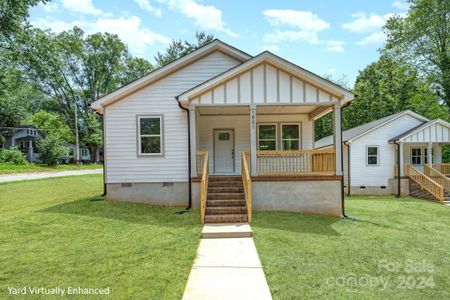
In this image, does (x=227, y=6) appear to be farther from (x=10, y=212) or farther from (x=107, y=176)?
(x=10, y=212)

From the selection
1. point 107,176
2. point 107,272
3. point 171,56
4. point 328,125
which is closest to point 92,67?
point 171,56

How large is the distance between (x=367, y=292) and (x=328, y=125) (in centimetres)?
3436

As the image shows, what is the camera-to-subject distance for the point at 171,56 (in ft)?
120

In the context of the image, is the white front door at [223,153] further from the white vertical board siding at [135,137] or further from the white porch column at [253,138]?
the white porch column at [253,138]

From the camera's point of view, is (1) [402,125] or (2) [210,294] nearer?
(2) [210,294]

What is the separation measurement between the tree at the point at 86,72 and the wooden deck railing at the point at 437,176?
3833 cm

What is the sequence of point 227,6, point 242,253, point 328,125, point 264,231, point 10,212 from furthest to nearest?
point 328,125 → point 227,6 → point 10,212 → point 264,231 → point 242,253

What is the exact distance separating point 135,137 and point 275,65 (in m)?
5.70

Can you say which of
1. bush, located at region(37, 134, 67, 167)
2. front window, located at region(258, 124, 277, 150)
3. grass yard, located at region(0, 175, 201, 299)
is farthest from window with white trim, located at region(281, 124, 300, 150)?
bush, located at region(37, 134, 67, 167)

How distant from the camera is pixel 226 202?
9234 millimetres

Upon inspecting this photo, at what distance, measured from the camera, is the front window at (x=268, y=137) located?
43.0 ft

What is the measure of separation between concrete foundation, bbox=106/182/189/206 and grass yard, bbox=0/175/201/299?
555 mm

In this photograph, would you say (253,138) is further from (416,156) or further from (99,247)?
(416,156)

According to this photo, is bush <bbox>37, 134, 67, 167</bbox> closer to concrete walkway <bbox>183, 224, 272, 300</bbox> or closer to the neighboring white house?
the neighboring white house
